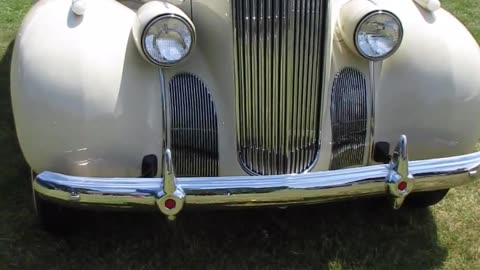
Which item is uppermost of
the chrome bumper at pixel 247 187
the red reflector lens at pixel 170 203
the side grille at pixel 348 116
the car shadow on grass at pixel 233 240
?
the side grille at pixel 348 116

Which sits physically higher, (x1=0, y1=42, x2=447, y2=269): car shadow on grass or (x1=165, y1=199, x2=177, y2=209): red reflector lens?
(x1=165, y1=199, x2=177, y2=209): red reflector lens

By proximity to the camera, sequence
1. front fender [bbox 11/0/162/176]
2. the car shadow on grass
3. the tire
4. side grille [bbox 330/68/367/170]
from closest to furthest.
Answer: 1. front fender [bbox 11/0/162/176]
2. side grille [bbox 330/68/367/170]
3. the car shadow on grass
4. the tire

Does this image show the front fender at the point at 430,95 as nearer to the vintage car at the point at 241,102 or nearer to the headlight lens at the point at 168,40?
the vintage car at the point at 241,102

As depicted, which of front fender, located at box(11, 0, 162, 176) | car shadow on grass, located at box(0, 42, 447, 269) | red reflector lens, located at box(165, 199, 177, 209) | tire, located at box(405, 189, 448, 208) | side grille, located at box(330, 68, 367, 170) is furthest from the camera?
tire, located at box(405, 189, 448, 208)

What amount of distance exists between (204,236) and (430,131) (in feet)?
3.82

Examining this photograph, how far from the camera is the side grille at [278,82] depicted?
276 centimetres

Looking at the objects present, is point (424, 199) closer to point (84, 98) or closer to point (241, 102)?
point (241, 102)

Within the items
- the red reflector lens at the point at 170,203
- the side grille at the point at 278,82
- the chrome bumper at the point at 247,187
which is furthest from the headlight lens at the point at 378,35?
the red reflector lens at the point at 170,203

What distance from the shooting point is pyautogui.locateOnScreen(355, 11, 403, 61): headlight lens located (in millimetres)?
2885

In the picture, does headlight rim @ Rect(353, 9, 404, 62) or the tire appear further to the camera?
the tire

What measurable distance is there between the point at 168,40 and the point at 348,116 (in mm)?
842

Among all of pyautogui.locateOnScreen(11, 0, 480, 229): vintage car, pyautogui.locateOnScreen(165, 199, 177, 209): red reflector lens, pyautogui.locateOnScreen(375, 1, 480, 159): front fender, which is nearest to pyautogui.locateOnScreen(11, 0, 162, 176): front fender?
pyautogui.locateOnScreen(11, 0, 480, 229): vintage car

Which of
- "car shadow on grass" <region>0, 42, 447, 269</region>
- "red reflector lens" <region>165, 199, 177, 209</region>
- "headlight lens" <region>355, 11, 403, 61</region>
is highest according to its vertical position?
"headlight lens" <region>355, 11, 403, 61</region>

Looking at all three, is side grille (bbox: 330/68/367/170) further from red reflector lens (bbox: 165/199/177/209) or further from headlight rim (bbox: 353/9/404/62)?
red reflector lens (bbox: 165/199/177/209)
